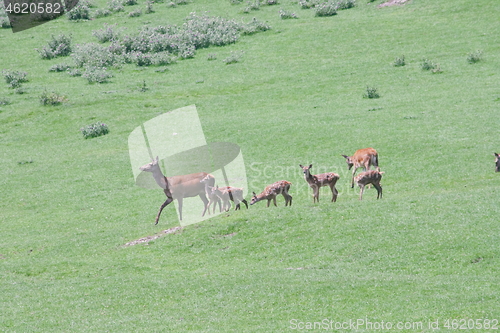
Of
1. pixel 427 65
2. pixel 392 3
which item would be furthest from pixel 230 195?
pixel 392 3

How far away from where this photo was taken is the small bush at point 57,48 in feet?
185

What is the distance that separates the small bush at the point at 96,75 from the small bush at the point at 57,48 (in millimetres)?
6033

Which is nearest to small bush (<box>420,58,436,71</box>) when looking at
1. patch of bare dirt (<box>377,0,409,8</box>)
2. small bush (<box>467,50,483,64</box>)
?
small bush (<box>467,50,483,64</box>)

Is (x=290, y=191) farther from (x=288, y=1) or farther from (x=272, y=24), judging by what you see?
(x=288, y=1)

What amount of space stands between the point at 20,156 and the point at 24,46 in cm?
2394

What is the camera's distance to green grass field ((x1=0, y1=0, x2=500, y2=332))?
17.6 m

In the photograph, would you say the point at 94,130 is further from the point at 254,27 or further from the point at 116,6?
the point at 116,6

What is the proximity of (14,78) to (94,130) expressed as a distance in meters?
13.7

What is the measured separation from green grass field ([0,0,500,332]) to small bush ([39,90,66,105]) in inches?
→ 16.4

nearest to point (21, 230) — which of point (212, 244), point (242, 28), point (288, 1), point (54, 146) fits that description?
point (212, 244)

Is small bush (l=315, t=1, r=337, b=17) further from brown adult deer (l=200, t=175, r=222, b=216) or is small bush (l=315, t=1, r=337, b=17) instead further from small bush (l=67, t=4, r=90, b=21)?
brown adult deer (l=200, t=175, r=222, b=216)

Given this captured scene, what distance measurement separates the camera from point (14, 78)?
50781 millimetres

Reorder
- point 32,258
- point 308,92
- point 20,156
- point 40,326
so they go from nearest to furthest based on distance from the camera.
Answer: point 40,326 < point 32,258 < point 20,156 < point 308,92

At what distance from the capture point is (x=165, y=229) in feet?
82.2
